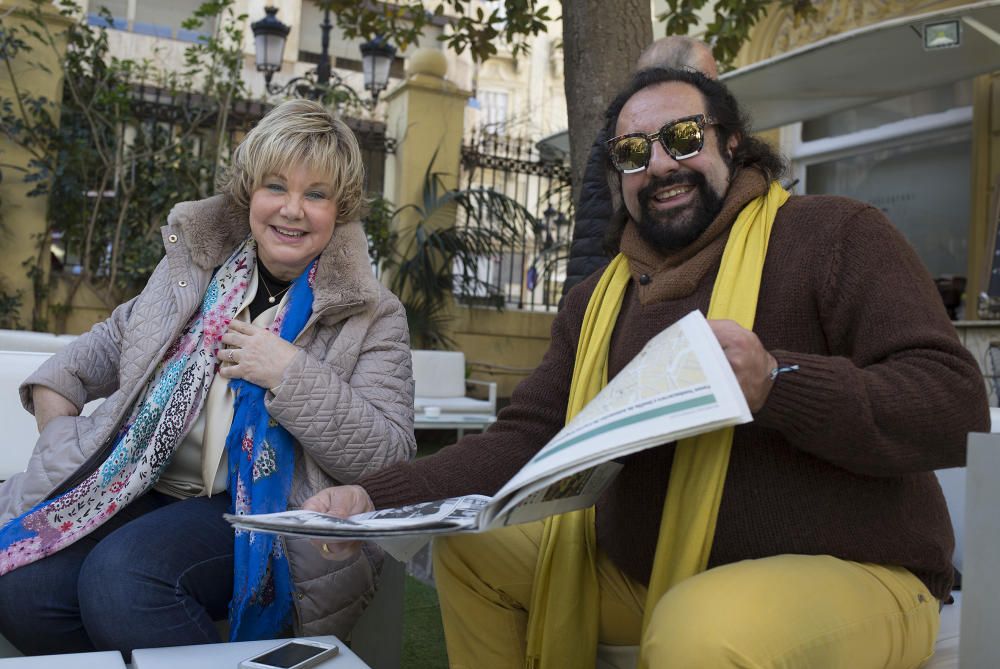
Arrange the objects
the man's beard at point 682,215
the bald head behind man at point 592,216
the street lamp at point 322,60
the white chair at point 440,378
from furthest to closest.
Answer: the street lamp at point 322,60, the white chair at point 440,378, the bald head behind man at point 592,216, the man's beard at point 682,215

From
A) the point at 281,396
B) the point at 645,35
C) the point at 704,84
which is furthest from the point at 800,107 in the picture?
the point at 281,396

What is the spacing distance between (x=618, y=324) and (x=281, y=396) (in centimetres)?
77

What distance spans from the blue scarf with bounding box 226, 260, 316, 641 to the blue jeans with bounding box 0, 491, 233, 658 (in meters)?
0.07

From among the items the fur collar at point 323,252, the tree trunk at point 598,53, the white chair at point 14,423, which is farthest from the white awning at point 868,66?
the white chair at point 14,423

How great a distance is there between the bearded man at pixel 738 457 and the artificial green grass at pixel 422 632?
0.94 metres

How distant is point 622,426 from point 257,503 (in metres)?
1.20

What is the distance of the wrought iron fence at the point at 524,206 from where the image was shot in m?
9.95

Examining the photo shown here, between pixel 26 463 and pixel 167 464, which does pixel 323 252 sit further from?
pixel 26 463

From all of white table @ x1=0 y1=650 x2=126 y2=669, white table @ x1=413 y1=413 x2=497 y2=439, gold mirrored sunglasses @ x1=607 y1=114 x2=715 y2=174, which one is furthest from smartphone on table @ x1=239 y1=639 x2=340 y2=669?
white table @ x1=413 y1=413 x2=497 y2=439

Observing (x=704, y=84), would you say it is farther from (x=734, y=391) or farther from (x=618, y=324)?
(x=734, y=391)

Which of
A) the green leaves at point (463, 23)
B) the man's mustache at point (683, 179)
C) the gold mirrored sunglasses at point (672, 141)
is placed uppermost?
the green leaves at point (463, 23)

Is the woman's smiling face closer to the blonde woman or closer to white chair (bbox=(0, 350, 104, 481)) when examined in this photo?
the blonde woman

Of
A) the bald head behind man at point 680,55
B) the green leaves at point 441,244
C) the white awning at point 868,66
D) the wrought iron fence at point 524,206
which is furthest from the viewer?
the wrought iron fence at point 524,206

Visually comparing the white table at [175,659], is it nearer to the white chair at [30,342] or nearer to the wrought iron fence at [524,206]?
the white chair at [30,342]
